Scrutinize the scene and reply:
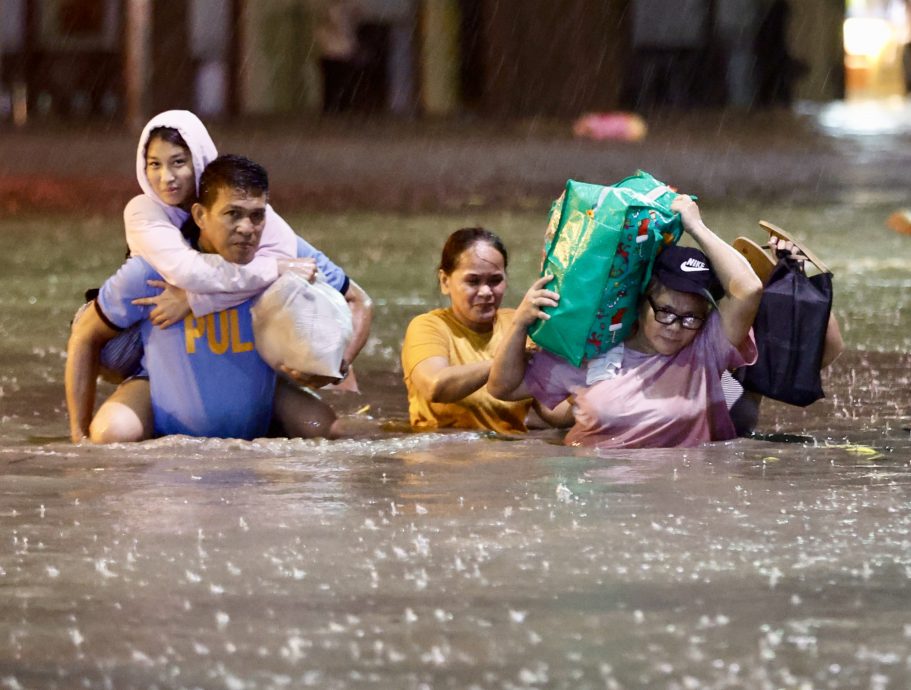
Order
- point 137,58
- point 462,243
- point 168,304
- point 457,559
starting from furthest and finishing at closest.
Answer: point 137,58 → point 462,243 → point 168,304 → point 457,559

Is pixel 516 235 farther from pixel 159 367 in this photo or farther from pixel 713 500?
pixel 713 500

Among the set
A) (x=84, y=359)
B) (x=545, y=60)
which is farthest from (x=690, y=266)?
(x=545, y=60)

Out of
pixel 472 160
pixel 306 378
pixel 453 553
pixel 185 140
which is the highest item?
pixel 185 140

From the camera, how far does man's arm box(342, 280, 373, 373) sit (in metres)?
6.73

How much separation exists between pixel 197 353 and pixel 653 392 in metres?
1.49

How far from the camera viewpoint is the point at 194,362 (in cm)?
637

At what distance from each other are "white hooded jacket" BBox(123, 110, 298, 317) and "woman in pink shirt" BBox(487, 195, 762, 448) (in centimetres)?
85

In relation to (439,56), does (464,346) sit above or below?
below

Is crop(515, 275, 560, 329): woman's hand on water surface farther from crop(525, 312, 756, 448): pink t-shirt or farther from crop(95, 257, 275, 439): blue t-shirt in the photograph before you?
crop(95, 257, 275, 439): blue t-shirt

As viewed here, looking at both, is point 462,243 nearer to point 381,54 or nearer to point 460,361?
point 460,361

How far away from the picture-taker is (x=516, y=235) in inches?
533

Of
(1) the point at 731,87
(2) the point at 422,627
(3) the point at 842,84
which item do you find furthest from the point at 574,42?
(2) the point at 422,627

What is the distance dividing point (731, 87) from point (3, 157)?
49.6ft

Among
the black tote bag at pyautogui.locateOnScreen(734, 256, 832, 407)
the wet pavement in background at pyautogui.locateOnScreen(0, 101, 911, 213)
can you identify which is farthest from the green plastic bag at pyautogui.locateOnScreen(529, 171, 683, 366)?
the wet pavement in background at pyautogui.locateOnScreen(0, 101, 911, 213)
